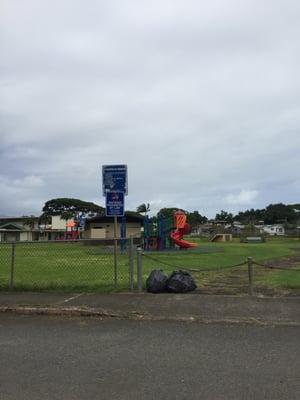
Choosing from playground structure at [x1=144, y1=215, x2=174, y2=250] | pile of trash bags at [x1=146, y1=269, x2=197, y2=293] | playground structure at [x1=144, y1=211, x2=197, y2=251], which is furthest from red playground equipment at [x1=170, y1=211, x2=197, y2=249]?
pile of trash bags at [x1=146, y1=269, x2=197, y2=293]

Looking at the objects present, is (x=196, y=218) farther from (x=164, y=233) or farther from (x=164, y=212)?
(x=164, y=233)

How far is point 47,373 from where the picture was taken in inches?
249

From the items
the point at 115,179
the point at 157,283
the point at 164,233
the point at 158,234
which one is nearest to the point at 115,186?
the point at 115,179

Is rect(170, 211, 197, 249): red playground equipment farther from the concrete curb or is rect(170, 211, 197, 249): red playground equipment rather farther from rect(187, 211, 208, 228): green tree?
rect(187, 211, 208, 228): green tree

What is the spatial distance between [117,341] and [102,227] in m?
74.8

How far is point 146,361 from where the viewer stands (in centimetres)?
683

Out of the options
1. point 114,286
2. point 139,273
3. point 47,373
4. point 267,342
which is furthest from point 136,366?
point 114,286

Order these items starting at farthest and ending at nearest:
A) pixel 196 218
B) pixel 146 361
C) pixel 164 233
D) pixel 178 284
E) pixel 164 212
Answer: pixel 196 218 → pixel 164 212 → pixel 164 233 → pixel 178 284 → pixel 146 361

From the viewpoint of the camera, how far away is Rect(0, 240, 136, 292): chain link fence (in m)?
13.0

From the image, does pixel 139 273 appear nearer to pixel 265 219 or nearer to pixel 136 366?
pixel 136 366

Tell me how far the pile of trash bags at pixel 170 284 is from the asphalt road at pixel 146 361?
241 cm

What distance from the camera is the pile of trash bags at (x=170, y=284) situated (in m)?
11.9

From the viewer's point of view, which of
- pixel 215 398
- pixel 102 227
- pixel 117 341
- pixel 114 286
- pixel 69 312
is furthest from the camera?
pixel 102 227

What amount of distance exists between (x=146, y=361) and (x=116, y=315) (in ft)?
10.4
